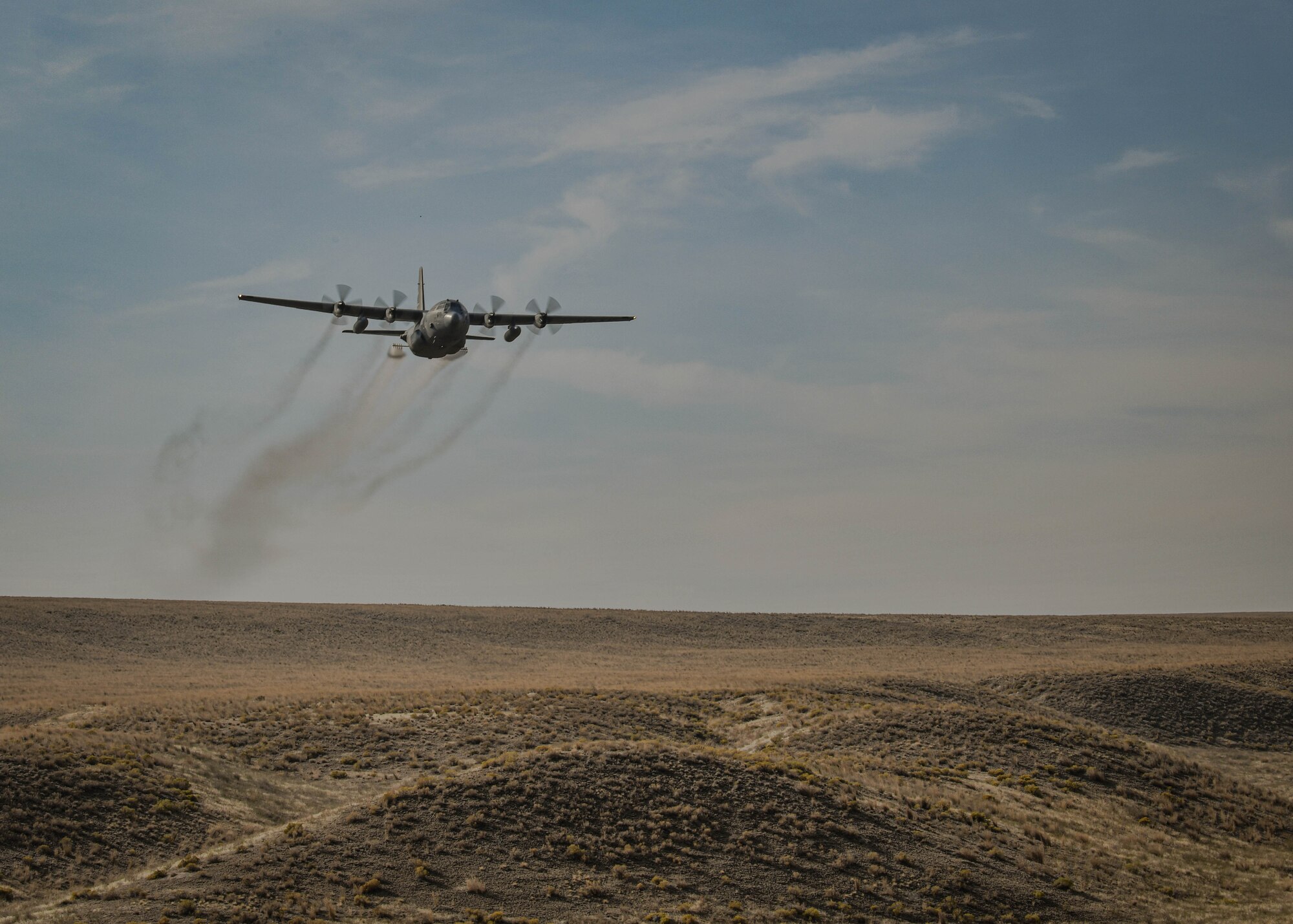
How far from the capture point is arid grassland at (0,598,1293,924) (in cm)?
2955

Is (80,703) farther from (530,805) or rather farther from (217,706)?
(530,805)

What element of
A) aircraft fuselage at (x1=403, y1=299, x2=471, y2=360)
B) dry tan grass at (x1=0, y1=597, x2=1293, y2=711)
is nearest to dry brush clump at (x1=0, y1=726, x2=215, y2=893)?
dry tan grass at (x1=0, y1=597, x2=1293, y2=711)

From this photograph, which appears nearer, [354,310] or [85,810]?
[85,810]

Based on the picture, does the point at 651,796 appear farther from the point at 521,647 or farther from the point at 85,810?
the point at 521,647

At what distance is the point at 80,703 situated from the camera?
53.0 m

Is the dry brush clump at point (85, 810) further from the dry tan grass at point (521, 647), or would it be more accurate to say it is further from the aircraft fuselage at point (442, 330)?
the aircraft fuselage at point (442, 330)

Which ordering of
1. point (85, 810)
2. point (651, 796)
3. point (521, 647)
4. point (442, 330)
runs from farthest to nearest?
1. point (521, 647)
2. point (442, 330)
3. point (651, 796)
4. point (85, 810)

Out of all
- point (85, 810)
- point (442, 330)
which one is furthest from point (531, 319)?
point (85, 810)

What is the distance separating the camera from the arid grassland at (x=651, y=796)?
29.5m

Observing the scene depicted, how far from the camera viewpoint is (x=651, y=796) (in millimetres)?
36156

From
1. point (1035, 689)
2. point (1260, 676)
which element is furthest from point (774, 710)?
point (1260, 676)

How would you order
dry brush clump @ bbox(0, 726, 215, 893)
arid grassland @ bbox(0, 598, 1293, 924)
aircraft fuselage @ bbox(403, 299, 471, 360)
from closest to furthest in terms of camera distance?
arid grassland @ bbox(0, 598, 1293, 924)
dry brush clump @ bbox(0, 726, 215, 893)
aircraft fuselage @ bbox(403, 299, 471, 360)

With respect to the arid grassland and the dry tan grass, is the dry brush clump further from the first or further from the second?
the dry tan grass

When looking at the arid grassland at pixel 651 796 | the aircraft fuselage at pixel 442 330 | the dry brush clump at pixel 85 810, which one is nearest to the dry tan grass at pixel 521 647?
the arid grassland at pixel 651 796
